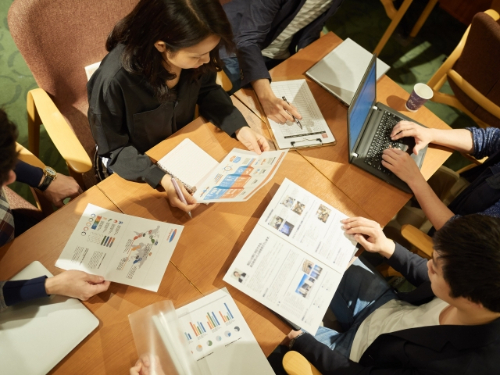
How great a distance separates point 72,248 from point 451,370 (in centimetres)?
115

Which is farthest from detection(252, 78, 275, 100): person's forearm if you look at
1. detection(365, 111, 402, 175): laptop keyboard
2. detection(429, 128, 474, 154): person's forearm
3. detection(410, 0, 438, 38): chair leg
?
detection(410, 0, 438, 38): chair leg

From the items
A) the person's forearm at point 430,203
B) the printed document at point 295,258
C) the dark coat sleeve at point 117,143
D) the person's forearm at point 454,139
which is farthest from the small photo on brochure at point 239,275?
the person's forearm at point 454,139

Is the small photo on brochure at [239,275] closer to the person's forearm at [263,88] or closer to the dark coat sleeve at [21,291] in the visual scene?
the dark coat sleeve at [21,291]

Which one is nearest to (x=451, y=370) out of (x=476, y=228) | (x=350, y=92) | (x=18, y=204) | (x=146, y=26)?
(x=476, y=228)

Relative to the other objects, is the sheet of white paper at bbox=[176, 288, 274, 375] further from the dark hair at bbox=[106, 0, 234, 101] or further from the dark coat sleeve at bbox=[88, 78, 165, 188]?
the dark hair at bbox=[106, 0, 234, 101]

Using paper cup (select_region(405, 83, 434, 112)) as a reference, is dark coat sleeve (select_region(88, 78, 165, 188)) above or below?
below

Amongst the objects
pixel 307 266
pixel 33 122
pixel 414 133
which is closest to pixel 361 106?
pixel 414 133

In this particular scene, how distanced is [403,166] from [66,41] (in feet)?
4.61

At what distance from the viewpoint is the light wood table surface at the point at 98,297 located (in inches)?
37.5

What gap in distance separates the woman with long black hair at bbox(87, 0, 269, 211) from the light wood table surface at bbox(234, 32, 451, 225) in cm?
19

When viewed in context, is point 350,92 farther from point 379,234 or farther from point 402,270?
point 402,270

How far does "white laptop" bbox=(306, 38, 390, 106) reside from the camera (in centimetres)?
155

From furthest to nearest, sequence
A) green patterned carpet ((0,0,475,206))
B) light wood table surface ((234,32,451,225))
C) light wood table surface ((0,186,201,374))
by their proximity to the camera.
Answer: green patterned carpet ((0,0,475,206)), light wood table surface ((234,32,451,225)), light wood table surface ((0,186,201,374))

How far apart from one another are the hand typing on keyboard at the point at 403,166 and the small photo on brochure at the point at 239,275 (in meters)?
0.73
